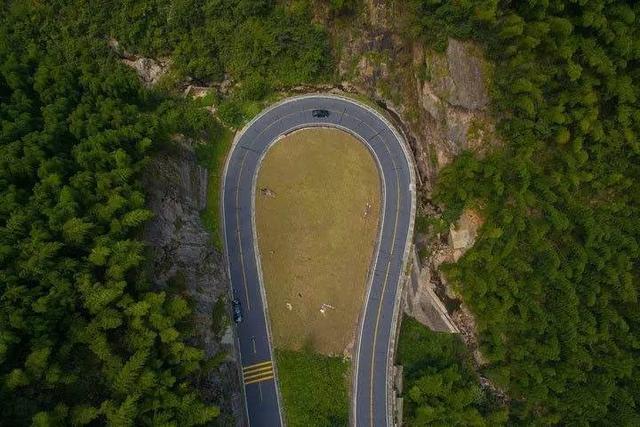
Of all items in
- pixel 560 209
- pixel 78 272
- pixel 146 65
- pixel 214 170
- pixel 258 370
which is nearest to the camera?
pixel 78 272

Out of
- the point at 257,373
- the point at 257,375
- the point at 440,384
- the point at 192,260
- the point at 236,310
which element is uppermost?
the point at 192,260

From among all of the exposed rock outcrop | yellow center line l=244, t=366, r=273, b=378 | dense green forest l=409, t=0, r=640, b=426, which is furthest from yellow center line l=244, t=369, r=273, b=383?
the exposed rock outcrop

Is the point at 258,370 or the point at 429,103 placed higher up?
the point at 429,103

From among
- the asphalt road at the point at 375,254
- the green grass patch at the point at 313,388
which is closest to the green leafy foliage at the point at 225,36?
the asphalt road at the point at 375,254

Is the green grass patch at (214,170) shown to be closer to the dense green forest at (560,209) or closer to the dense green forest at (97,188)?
the dense green forest at (97,188)

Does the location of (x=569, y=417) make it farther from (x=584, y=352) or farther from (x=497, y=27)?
(x=497, y=27)

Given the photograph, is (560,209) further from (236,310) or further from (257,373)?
(257,373)

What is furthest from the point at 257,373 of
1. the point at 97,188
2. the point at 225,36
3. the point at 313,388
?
the point at 225,36

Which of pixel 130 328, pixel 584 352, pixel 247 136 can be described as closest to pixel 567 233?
pixel 584 352
